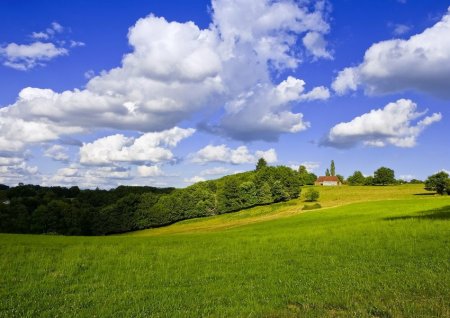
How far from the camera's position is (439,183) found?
115375 millimetres

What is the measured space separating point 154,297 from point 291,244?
16811 mm

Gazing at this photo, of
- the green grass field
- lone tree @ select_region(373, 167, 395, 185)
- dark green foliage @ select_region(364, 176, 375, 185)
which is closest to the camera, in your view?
the green grass field

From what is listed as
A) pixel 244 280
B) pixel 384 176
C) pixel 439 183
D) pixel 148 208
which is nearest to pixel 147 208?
pixel 148 208

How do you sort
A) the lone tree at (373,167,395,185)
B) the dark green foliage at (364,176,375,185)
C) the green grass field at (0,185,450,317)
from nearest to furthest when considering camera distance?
the green grass field at (0,185,450,317), the lone tree at (373,167,395,185), the dark green foliage at (364,176,375,185)

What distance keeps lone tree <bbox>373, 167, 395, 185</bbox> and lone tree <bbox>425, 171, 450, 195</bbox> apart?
193 ft

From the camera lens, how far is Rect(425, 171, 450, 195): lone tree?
371 ft

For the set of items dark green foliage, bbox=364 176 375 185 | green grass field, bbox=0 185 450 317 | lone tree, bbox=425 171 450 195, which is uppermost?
dark green foliage, bbox=364 176 375 185

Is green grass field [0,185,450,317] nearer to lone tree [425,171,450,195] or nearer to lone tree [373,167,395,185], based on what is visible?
lone tree [425,171,450,195]

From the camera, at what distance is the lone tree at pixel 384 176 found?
584 feet

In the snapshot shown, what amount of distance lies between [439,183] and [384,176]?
63.7m

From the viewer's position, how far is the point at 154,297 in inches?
573

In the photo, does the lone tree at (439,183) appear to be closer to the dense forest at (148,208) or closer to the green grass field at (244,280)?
the dense forest at (148,208)

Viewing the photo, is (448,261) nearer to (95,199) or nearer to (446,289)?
(446,289)

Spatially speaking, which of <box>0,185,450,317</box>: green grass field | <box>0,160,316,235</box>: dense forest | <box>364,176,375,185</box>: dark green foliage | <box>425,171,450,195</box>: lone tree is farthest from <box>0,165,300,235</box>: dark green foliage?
Result: <box>0,185,450,317</box>: green grass field
